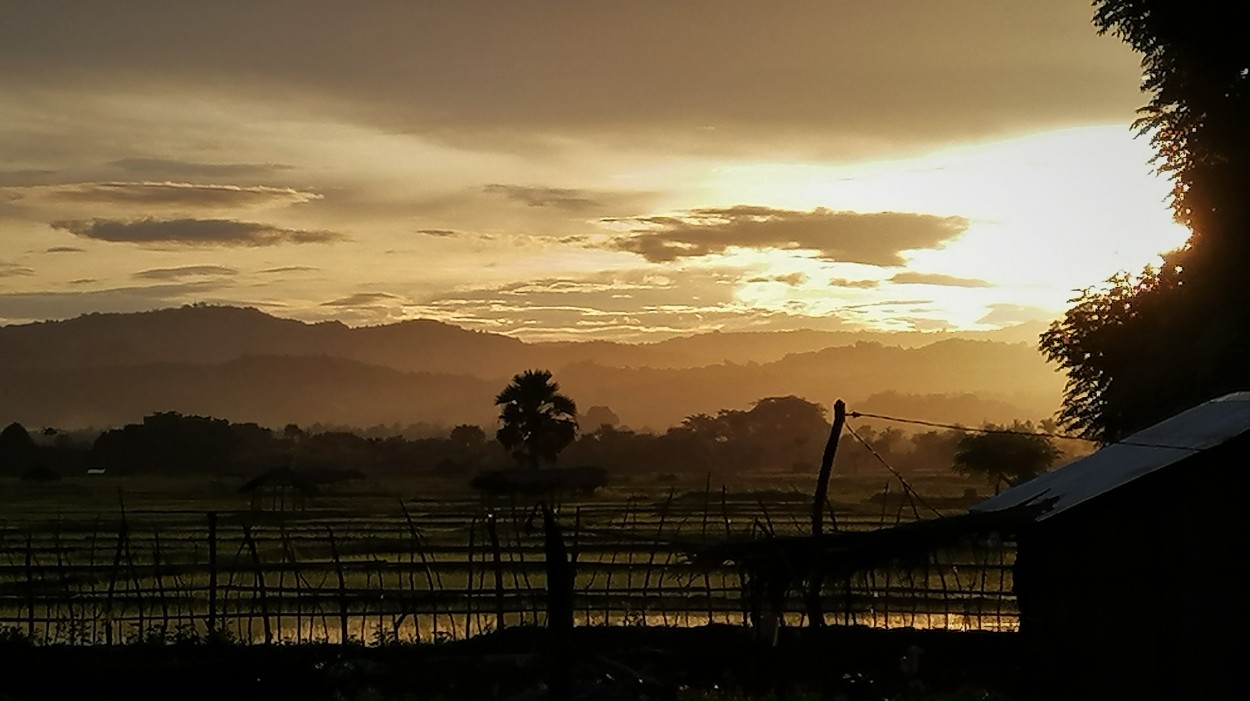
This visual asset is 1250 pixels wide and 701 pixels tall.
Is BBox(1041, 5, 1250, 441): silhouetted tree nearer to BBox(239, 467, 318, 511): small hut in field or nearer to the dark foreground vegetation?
the dark foreground vegetation

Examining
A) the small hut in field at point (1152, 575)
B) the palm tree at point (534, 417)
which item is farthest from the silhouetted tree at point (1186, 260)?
the palm tree at point (534, 417)

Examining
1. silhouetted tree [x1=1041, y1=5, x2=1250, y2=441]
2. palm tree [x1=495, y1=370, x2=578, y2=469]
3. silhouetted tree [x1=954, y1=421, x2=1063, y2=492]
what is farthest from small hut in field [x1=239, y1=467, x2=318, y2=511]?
silhouetted tree [x1=1041, y1=5, x2=1250, y2=441]

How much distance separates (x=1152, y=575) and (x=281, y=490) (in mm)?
57168

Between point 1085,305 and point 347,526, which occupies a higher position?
point 1085,305

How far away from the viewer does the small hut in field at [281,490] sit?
56906mm

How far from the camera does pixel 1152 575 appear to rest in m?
12.5

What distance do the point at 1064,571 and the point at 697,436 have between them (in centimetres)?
13713

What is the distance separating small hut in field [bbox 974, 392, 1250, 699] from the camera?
12.3 meters

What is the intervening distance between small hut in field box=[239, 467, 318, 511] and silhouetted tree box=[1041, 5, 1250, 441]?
32.5 metres

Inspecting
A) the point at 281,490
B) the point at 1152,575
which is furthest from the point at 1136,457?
the point at 281,490

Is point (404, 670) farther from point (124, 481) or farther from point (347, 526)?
point (124, 481)

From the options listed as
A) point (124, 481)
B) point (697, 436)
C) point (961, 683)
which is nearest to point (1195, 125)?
point (961, 683)

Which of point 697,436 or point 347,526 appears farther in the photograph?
point 697,436

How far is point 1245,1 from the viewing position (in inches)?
1064
